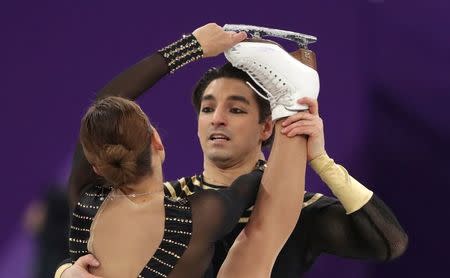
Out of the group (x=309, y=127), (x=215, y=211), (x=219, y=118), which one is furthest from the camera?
(x=219, y=118)

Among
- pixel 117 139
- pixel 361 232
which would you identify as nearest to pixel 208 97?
pixel 361 232

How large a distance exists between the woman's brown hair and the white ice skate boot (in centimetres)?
42

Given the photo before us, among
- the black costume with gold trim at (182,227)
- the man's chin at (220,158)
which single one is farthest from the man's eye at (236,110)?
the black costume with gold trim at (182,227)

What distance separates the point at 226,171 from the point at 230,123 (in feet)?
0.47

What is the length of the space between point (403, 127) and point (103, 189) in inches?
58.4

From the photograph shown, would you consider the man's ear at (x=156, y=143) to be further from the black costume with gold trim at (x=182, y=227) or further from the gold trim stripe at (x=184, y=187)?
the gold trim stripe at (x=184, y=187)

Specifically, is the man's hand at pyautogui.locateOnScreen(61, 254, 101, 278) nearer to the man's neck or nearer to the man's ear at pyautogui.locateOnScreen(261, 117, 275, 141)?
the man's neck

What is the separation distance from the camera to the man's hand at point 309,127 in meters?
2.00

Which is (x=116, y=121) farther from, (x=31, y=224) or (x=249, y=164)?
(x=31, y=224)

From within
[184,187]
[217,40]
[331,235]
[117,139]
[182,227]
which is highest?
[217,40]

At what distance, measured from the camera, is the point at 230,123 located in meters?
2.27

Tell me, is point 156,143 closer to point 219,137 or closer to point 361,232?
point 219,137

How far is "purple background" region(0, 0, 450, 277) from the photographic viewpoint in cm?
297

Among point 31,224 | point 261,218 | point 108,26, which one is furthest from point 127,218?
point 108,26
